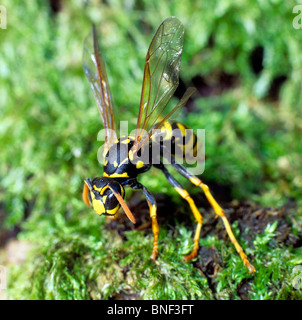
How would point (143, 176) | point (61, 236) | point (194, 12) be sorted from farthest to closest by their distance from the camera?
point (194, 12), point (143, 176), point (61, 236)

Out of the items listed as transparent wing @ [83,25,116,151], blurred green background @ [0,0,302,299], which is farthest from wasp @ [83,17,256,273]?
blurred green background @ [0,0,302,299]

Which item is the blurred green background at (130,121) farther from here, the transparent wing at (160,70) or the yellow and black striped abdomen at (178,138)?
the transparent wing at (160,70)

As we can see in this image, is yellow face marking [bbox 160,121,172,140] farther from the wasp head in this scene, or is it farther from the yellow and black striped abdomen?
the wasp head

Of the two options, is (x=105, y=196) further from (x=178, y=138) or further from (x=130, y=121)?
(x=130, y=121)

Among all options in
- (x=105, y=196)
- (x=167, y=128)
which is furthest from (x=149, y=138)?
(x=105, y=196)

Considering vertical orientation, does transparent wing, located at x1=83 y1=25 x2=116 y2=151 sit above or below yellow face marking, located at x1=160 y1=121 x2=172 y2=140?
above

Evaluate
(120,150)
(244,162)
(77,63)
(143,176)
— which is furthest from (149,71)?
(77,63)

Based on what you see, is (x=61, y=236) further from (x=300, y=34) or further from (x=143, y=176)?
(x=300, y=34)
